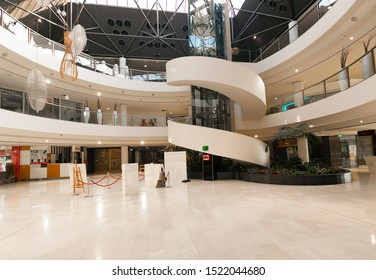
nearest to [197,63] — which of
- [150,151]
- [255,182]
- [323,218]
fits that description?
[255,182]

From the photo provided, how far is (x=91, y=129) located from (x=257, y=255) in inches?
632

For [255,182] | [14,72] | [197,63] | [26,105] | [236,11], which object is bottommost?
[255,182]

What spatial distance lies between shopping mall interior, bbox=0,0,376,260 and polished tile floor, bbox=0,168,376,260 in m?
0.04

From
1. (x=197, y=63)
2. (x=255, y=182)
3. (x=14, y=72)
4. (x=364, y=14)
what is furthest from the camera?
(x=14, y=72)

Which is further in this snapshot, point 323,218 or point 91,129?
point 91,129

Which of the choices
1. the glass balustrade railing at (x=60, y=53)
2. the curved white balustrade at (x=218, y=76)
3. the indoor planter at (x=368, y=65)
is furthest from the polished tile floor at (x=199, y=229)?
the glass balustrade railing at (x=60, y=53)

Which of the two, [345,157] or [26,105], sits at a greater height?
[26,105]

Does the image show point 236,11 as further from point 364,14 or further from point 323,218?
point 323,218

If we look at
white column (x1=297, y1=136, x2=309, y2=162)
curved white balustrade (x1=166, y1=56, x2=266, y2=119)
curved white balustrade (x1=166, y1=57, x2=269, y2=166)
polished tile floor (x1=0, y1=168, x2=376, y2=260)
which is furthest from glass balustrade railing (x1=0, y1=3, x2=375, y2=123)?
polished tile floor (x1=0, y1=168, x2=376, y2=260)

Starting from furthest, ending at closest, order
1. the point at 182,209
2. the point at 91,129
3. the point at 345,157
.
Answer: the point at 345,157 < the point at 91,129 < the point at 182,209

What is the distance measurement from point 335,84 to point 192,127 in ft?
21.9

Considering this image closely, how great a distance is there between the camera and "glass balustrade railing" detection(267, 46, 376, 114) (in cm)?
795

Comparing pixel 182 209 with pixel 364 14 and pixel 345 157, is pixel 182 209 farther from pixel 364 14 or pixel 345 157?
pixel 345 157
